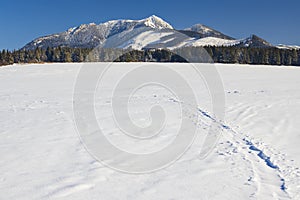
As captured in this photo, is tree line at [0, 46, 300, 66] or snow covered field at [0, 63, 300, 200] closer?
snow covered field at [0, 63, 300, 200]

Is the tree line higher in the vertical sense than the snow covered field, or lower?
higher

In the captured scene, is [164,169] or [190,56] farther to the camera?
[190,56]

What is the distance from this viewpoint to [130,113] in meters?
12.8

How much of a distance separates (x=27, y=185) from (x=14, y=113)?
908 cm

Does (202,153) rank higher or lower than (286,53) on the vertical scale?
lower

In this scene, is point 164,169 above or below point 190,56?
below

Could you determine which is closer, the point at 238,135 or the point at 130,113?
the point at 238,135

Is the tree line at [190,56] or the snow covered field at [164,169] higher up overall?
the tree line at [190,56]

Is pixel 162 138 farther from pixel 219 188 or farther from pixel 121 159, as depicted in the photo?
pixel 219 188

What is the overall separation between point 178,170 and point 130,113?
6.63 meters

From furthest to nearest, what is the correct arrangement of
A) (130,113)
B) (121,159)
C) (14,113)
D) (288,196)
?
(14,113), (130,113), (121,159), (288,196)

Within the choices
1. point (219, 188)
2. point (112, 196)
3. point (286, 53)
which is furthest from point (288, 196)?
point (286, 53)

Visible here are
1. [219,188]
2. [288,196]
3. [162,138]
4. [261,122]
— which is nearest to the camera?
[288,196]

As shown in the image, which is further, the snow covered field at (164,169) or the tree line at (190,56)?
the tree line at (190,56)
